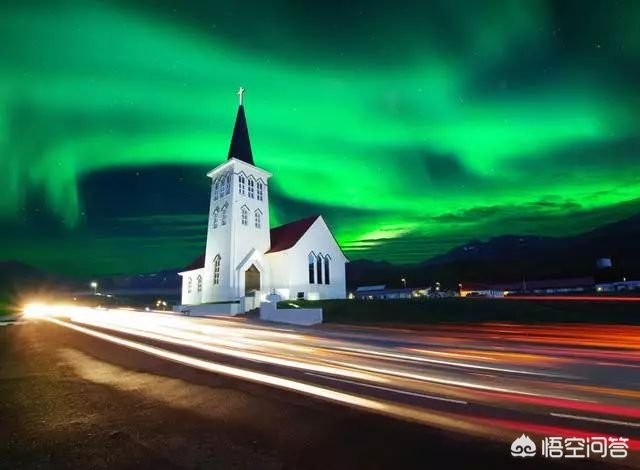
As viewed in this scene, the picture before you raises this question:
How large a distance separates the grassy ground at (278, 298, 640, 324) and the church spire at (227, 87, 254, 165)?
1767cm

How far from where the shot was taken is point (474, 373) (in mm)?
8641

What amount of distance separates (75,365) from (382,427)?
964 centimetres

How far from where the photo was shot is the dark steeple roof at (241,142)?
130 ft

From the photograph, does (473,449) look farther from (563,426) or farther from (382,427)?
(563,426)

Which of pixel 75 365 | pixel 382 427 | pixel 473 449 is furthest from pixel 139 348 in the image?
pixel 473 449

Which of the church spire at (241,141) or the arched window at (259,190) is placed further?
the church spire at (241,141)

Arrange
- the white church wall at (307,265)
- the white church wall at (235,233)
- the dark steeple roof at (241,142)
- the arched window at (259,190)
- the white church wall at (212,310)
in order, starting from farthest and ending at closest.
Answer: the dark steeple roof at (241,142) → the arched window at (259,190) → the white church wall at (307,265) → the white church wall at (235,233) → the white church wall at (212,310)

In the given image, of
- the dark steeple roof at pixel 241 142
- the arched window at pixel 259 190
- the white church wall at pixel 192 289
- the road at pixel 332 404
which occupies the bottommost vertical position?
the road at pixel 332 404

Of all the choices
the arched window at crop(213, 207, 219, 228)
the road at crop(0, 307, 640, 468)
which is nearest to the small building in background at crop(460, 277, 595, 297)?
the arched window at crop(213, 207, 219, 228)

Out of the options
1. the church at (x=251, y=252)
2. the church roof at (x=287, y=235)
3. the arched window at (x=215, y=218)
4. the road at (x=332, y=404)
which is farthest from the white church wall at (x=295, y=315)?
the arched window at (x=215, y=218)

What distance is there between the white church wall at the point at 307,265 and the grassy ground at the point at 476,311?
4.80 metres

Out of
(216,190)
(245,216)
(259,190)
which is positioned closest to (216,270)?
(245,216)

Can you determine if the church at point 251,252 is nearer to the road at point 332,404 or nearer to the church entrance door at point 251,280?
the church entrance door at point 251,280

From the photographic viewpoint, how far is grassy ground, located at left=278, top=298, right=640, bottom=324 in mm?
22812
